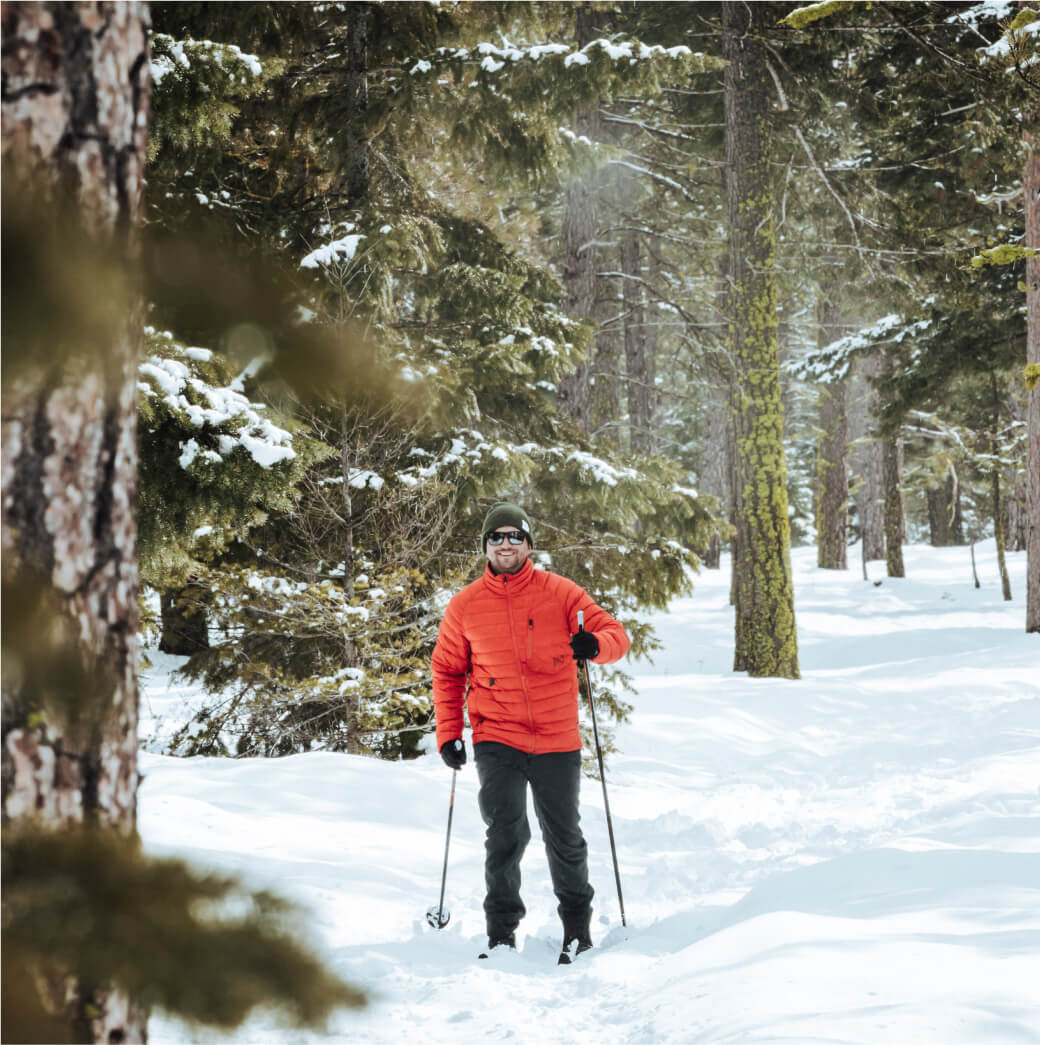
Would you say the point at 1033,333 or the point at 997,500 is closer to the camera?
the point at 1033,333

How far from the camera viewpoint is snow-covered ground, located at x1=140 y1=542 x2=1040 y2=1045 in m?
3.53

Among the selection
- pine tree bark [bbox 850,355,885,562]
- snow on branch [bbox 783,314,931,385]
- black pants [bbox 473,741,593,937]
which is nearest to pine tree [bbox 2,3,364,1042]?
black pants [bbox 473,741,593,937]

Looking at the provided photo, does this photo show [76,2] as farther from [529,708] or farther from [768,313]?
[768,313]

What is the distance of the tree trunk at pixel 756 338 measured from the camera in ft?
42.3

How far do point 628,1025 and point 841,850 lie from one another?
118 inches

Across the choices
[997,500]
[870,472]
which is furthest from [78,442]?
[870,472]

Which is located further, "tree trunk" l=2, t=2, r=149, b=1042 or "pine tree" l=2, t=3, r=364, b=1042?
"tree trunk" l=2, t=2, r=149, b=1042

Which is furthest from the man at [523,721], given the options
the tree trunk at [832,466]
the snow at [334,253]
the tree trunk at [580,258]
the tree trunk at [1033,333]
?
the tree trunk at [832,466]

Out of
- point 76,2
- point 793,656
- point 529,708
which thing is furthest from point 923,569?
point 76,2

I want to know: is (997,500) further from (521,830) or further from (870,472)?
(521,830)

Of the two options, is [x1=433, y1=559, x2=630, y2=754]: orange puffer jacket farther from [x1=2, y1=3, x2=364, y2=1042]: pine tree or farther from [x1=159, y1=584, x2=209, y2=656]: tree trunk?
[x1=2, y1=3, x2=364, y2=1042]: pine tree

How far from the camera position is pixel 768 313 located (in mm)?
13047

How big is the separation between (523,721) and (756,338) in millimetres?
9287

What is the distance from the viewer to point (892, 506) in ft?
80.6
